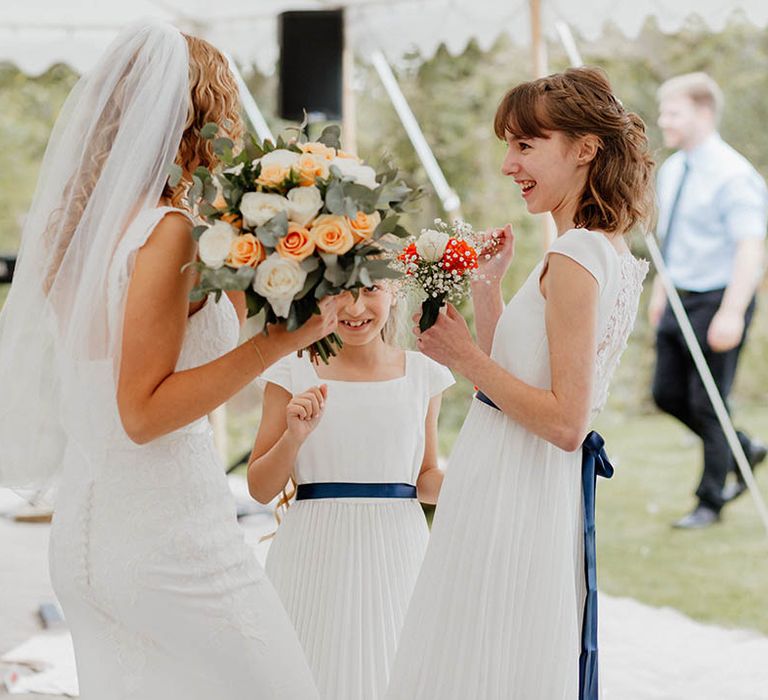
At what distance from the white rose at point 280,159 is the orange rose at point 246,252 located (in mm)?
134

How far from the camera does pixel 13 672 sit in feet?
13.4

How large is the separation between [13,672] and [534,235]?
310 inches

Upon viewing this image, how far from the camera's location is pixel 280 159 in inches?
74.8

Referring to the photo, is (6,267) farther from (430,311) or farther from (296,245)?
(296,245)

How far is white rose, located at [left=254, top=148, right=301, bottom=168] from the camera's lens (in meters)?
1.89

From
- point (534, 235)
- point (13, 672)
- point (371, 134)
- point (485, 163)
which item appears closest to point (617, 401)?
point (534, 235)

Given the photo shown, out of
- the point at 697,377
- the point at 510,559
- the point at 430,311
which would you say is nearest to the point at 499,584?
the point at 510,559

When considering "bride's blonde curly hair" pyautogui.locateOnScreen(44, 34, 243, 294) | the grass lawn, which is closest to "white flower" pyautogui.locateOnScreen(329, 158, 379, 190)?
"bride's blonde curly hair" pyautogui.locateOnScreen(44, 34, 243, 294)

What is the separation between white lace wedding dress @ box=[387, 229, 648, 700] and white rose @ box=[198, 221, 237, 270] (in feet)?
2.24

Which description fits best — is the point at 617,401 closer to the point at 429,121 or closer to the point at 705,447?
the point at 429,121

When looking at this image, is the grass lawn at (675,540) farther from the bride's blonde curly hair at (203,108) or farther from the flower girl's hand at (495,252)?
the bride's blonde curly hair at (203,108)

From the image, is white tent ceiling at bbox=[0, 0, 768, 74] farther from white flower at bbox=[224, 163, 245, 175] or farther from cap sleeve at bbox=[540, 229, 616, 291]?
white flower at bbox=[224, 163, 245, 175]

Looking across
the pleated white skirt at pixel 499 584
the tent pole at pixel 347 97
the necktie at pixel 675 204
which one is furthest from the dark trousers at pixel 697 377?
the pleated white skirt at pixel 499 584

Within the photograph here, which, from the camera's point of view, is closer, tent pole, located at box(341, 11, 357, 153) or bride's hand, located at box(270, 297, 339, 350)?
bride's hand, located at box(270, 297, 339, 350)
